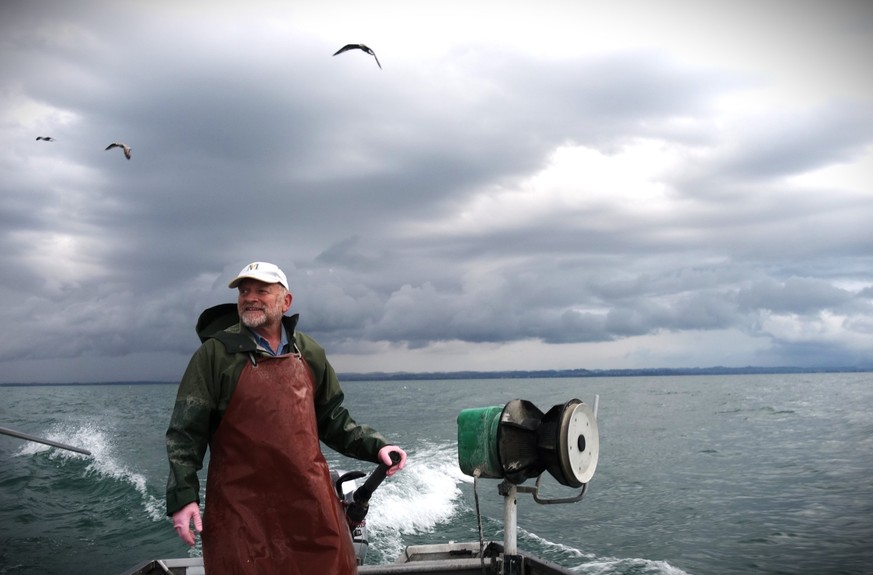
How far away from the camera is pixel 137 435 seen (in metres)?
30.3

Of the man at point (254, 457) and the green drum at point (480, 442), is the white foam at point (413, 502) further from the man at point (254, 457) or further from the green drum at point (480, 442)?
the man at point (254, 457)

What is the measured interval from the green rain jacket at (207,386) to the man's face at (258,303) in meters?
0.07

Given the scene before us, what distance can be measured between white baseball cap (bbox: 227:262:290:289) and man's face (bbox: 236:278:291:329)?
4cm

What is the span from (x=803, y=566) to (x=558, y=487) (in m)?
6.81

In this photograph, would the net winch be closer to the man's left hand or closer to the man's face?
the man's left hand

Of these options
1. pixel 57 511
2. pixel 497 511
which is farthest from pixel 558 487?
pixel 57 511

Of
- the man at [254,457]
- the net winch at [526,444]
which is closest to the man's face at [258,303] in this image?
the man at [254,457]

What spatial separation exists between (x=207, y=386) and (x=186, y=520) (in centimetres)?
62

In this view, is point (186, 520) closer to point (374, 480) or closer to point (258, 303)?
point (374, 480)

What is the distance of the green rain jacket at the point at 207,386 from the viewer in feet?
10.6

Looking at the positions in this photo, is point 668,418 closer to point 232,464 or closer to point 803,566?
point 803,566

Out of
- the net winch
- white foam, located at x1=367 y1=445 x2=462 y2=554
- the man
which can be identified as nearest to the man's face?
the man

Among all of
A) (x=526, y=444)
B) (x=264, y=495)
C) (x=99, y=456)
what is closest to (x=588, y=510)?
(x=526, y=444)

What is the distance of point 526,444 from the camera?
434 cm
